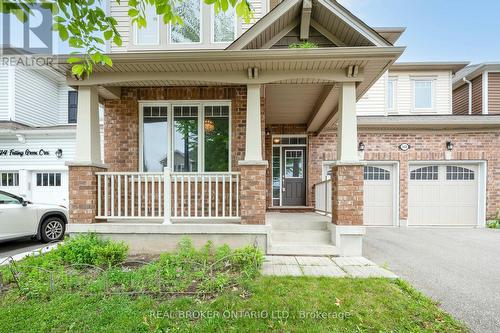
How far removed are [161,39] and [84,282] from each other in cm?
566

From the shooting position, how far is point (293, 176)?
9.41 m

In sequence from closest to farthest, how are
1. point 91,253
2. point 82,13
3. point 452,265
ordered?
point 82,13
point 91,253
point 452,265

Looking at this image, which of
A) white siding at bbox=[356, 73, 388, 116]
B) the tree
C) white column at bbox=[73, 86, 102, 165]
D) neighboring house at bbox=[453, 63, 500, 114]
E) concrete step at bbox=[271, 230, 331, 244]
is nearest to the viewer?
the tree

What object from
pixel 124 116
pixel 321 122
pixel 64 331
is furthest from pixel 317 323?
pixel 321 122

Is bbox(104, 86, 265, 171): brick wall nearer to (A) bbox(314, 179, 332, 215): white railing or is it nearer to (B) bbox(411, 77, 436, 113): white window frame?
(A) bbox(314, 179, 332, 215): white railing

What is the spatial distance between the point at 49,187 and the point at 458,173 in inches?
577

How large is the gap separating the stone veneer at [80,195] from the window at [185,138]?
1778mm

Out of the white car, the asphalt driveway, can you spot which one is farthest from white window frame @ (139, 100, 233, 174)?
the asphalt driveway

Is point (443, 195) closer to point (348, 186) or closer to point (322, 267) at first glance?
point (348, 186)

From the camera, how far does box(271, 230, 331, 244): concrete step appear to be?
531cm

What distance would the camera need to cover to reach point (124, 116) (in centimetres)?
611

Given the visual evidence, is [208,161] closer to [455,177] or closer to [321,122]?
[321,122]

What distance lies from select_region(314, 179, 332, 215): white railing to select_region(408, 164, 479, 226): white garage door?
4032 mm

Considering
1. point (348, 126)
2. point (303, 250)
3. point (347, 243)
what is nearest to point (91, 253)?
A: point (303, 250)
